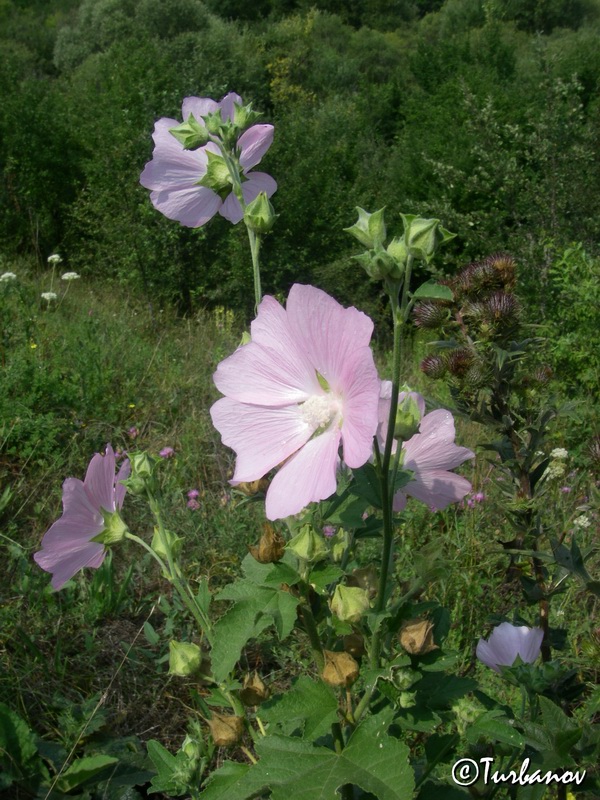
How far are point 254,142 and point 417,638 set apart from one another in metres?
0.71

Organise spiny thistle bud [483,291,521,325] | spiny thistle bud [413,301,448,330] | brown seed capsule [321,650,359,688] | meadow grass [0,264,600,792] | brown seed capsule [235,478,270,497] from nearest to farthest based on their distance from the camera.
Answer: brown seed capsule [321,650,359,688] → brown seed capsule [235,478,270,497] → spiny thistle bud [483,291,521,325] → spiny thistle bud [413,301,448,330] → meadow grass [0,264,600,792]

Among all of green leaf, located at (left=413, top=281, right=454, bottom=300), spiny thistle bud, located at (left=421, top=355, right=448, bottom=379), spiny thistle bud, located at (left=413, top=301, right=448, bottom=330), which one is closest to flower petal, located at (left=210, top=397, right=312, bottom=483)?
green leaf, located at (left=413, top=281, right=454, bottom=300)

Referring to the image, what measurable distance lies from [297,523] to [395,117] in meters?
17.0

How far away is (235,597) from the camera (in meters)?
0.84

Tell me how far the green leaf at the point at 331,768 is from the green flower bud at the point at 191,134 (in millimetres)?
745

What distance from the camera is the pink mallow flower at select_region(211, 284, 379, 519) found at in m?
0.71

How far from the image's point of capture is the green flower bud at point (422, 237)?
700 mm

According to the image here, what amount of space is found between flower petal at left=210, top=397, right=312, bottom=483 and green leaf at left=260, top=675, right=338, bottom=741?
25 cm

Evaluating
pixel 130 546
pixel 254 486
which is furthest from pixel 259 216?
pixel 130 546

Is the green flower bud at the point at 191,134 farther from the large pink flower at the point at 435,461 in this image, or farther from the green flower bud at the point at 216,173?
the large pink flower at the point at 435,461

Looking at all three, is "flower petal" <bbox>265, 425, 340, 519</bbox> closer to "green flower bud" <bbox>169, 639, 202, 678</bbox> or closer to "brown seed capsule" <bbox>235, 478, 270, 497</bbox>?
"brown seed capsule" <bbox>235, 478, 270, 497</bbox>

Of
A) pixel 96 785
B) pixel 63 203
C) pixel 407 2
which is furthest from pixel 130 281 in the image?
pixel 407 2

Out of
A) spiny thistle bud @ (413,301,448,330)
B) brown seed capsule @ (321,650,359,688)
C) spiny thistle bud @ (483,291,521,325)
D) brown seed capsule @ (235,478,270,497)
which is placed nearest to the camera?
brown seed capsule @ (321,650,359,688)

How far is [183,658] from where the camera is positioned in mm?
918
